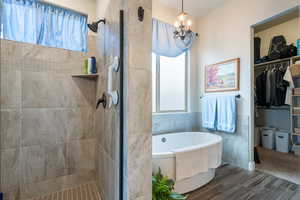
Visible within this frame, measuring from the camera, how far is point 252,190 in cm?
Answer: 192

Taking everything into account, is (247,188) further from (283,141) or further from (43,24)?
(43,24)

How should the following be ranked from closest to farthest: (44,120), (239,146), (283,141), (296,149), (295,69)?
(44,120) → (239,146) → (295,69) → (296,149) → (283,141)

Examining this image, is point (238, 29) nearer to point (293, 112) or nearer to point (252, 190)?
point (293, 112)

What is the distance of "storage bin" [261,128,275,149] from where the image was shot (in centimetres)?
354

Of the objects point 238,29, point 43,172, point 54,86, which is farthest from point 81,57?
point 238,29

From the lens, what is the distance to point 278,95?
307 cm

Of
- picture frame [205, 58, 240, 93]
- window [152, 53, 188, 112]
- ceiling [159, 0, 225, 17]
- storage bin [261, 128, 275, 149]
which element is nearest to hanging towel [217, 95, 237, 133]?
picture frame [205, 58, 240, 93]

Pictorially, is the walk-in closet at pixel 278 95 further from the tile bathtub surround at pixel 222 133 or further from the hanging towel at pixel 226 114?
the hanging towel at pixel 226 114

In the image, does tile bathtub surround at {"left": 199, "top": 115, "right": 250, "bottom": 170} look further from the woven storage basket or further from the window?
the woven storage basket

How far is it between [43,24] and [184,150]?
2.32 m

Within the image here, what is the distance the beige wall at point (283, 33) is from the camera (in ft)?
10.8

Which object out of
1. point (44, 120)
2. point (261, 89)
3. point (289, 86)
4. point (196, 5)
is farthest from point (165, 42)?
point (289, 86)

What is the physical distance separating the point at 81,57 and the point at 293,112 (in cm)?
404

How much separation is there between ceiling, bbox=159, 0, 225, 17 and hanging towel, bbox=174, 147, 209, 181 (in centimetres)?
272
